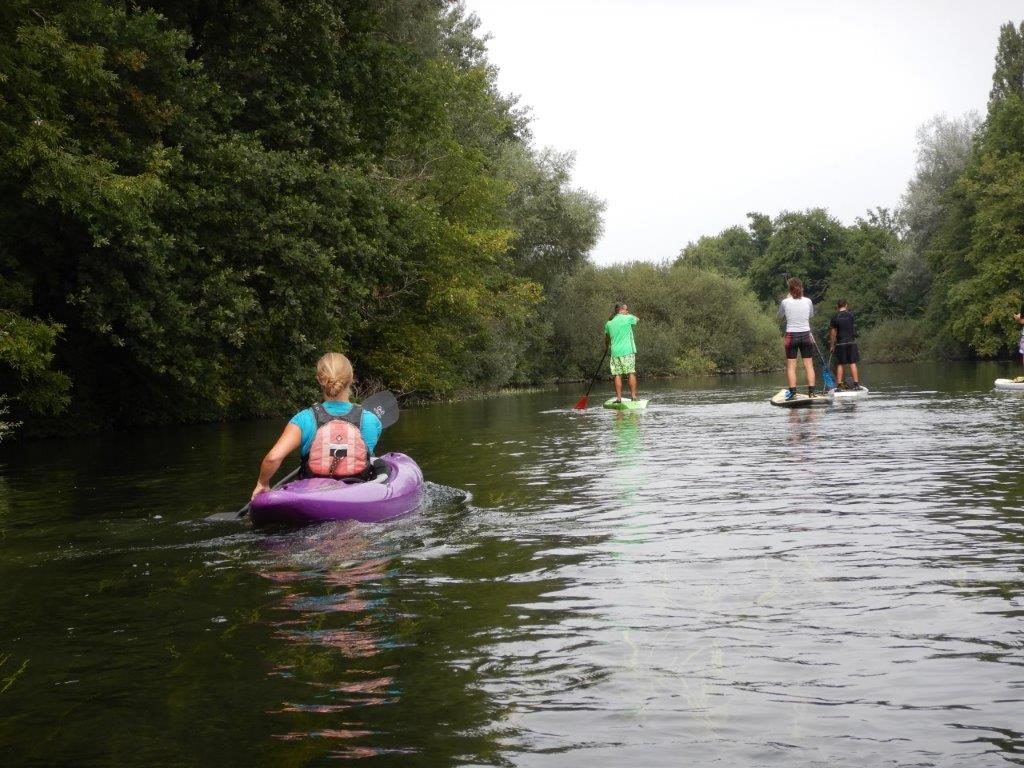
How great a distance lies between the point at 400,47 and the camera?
31.9m

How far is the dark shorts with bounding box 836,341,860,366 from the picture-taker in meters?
25.2

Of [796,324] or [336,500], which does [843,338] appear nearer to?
[796,324]

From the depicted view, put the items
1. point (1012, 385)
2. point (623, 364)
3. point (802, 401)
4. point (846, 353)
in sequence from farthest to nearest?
point (1012, 385) < point (846, 353) < point (623, 364) < point (802, 401)

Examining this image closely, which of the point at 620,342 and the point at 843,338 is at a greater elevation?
the point at 620,342

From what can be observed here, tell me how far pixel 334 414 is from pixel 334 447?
0.28 m

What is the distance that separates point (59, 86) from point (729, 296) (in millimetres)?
68262

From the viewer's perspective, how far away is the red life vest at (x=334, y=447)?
31.7 feet

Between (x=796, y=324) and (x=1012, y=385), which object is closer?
(x=796, y=324)

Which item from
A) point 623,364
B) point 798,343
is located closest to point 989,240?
point 623,364

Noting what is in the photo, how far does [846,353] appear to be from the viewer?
25406 millimetres

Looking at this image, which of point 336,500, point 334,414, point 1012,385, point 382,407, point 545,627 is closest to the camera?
point 545,627

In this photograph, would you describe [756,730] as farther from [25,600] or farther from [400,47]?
[400,47]

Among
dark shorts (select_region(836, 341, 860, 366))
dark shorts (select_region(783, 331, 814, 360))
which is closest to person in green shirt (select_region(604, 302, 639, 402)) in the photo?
dark shorts (select_region(783, 331, 814, 360))

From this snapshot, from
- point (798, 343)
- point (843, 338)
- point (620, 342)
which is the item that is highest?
point (620, 342)
